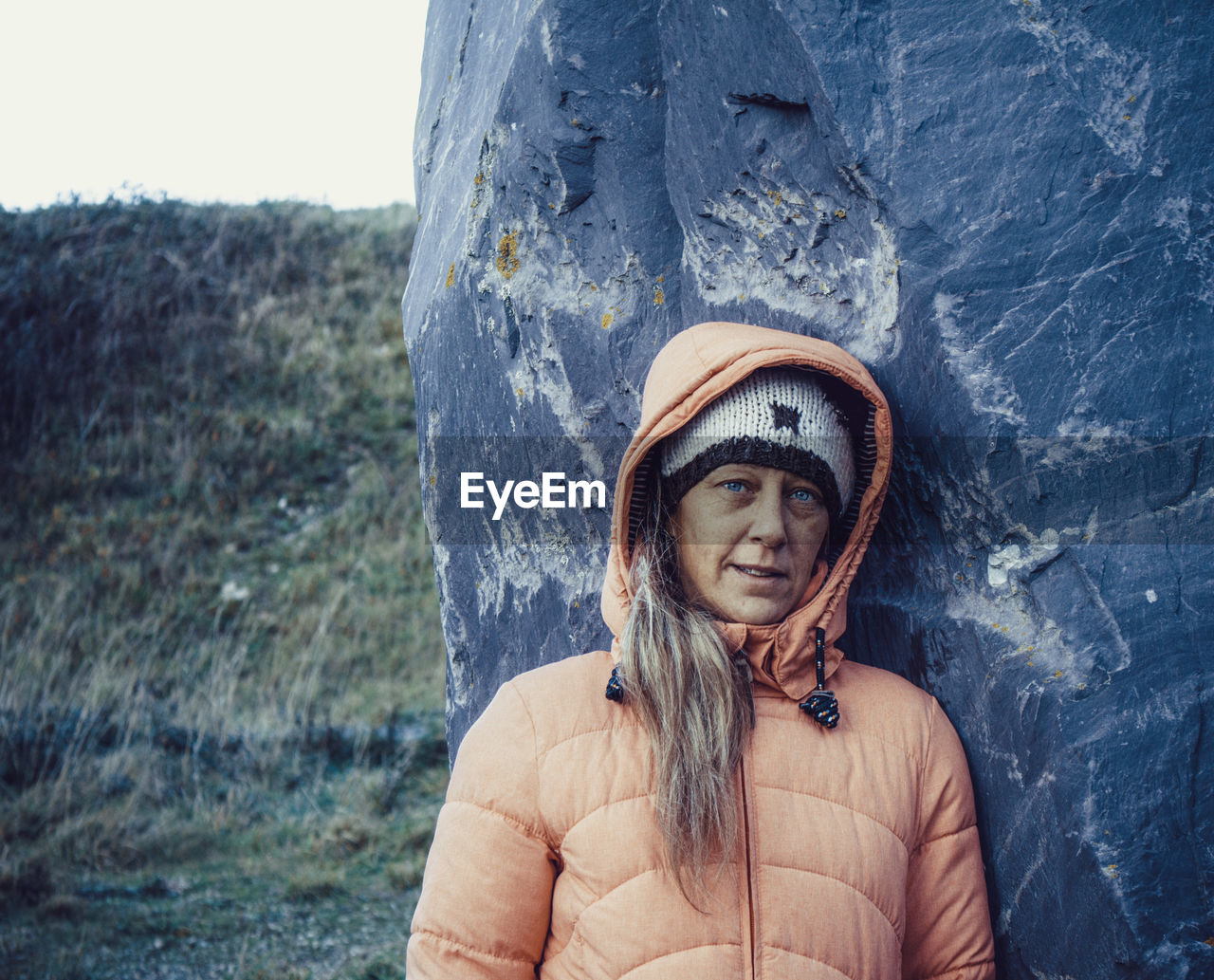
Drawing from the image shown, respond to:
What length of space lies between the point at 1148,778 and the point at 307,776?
14.2ft

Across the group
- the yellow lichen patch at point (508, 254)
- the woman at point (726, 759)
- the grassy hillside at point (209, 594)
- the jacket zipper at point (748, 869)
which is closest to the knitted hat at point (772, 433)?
the woman at point (726, 759)

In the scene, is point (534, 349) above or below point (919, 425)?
above

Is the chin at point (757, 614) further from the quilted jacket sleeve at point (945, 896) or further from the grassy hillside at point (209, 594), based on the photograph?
the grassy hillside at point (209, 594)

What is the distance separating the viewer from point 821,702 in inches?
66.9

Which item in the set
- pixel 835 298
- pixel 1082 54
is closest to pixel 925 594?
pixel 835 298

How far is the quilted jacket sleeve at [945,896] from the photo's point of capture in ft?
5.62

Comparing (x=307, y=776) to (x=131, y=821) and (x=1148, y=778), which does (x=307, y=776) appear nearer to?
(x=131, y=821)

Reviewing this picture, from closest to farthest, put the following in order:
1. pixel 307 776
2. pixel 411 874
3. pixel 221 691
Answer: pixel 411 874, pixel 307 776, pixel 221 691

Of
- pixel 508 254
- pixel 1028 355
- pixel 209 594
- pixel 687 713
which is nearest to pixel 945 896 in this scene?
pixel 687 713

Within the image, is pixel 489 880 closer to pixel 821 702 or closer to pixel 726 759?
pixel 726 759

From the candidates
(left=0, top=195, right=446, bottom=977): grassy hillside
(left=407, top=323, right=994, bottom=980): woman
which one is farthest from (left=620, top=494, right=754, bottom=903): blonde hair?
(left=0, top=195, right=446, bottom=977): grassy hillside

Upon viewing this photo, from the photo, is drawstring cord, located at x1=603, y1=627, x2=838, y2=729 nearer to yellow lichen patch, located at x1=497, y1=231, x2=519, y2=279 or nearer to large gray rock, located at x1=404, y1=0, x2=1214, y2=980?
large gray rock, located at x1=404, y1=0, x2=1214, y2=980

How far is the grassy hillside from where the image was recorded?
13.3 ft

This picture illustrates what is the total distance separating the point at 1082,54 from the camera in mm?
1715
